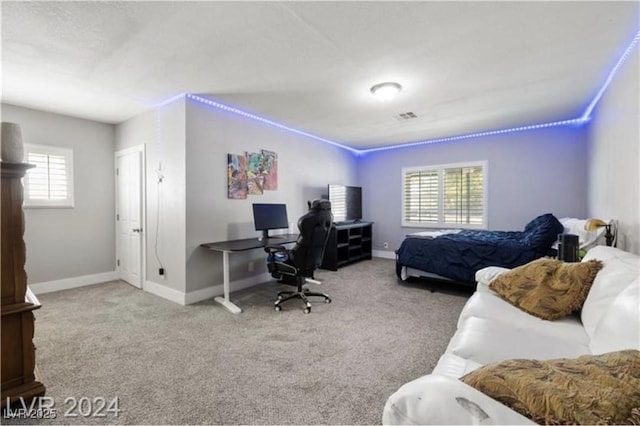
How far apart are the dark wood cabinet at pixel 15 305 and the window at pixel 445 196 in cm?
575

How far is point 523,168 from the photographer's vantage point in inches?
196

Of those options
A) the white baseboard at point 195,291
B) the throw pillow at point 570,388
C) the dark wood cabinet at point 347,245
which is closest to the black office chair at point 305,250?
the white baseboard at point 195,291

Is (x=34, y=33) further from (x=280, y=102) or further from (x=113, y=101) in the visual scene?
(x=280, y=102)

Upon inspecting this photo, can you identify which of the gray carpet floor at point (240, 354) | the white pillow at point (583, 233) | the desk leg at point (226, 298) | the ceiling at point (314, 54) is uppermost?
the ceiling at point (314, 54)

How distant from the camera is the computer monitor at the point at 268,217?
408 cm

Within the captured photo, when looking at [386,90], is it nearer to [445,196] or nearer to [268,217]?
A: [268,217]

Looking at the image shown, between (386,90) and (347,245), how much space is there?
313cm

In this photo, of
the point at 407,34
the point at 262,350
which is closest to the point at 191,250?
the point at 262,350

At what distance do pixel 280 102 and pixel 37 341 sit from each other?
344 centimetres

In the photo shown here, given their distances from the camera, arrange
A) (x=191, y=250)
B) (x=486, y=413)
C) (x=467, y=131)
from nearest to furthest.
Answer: (x=486, y=413) → (x=191, y=250) → (x=467, y=131)

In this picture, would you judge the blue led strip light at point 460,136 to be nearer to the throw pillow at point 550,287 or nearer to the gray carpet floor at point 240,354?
the throw pillow at point 550,287

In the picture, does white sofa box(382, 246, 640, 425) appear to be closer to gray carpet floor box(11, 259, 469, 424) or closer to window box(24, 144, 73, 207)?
gray carpet floor box(11, 259, 469, 424)

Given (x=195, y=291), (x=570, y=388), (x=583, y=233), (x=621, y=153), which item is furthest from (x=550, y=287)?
(x=195, y=291)

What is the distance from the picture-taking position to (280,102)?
12.2 ft
